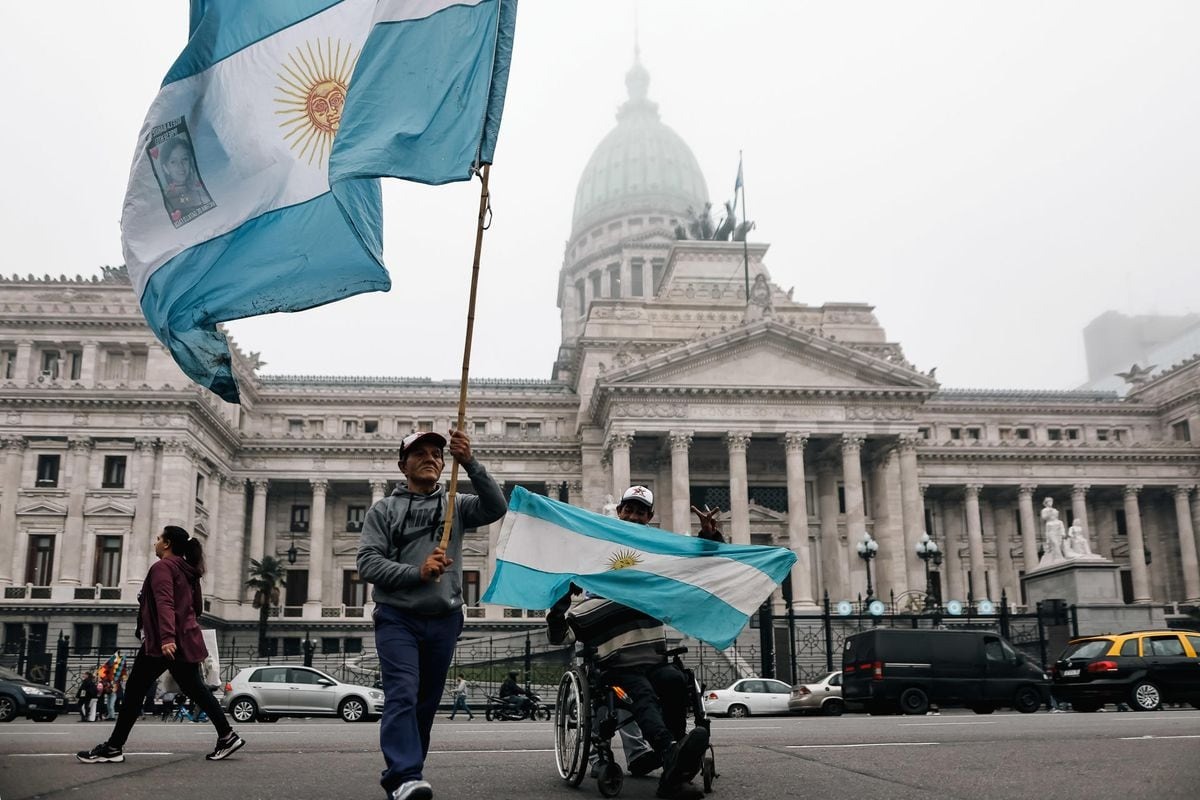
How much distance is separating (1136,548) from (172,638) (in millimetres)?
63145

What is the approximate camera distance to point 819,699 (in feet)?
94.0

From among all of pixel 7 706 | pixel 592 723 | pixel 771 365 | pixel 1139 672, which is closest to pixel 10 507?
pixel 7 706

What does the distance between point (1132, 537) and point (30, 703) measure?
57176mm

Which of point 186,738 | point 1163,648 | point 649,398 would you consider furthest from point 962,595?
point 186,738

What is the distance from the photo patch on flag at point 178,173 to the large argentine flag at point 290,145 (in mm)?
Answer: 11

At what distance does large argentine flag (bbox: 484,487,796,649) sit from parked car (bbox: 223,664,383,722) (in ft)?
60.3

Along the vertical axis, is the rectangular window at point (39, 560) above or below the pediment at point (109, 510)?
below

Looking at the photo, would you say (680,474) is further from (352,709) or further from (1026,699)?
(1026,699)

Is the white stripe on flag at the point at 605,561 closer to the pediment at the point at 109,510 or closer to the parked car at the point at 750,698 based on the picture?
the parked car at the point at 750,698

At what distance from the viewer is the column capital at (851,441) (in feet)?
175

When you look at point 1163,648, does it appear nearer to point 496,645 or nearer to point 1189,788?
point 1189,788

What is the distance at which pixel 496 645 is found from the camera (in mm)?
52750

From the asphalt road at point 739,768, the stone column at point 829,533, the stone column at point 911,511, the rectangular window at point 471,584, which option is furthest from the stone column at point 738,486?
the asphalt road at point 739,768

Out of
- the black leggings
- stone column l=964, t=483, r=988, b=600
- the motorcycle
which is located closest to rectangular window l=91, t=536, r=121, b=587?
the motorcycle
